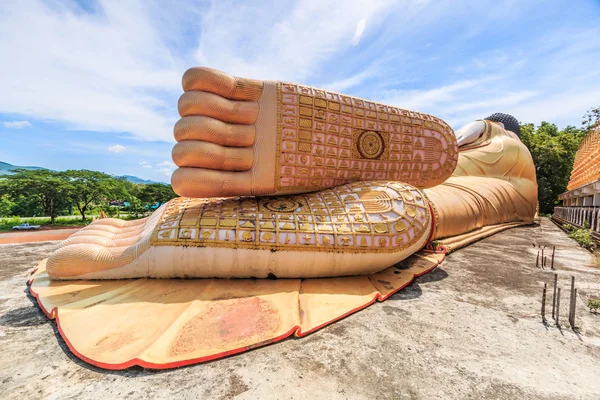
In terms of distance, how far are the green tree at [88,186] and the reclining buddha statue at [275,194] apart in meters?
13.0

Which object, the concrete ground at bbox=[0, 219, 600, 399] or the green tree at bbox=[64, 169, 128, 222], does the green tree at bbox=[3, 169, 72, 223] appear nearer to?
the green tree at bbox=[64, 169, 128, 222]

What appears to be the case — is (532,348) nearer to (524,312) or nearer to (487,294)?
(524,312)

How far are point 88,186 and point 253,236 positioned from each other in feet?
51.5

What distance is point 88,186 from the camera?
50.1 ft

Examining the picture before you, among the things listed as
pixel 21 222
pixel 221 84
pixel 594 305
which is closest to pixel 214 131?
pixel 221 84

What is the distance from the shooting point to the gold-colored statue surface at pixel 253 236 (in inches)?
107

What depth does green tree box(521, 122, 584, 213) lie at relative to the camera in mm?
17344

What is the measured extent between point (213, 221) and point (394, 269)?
9.04 feet

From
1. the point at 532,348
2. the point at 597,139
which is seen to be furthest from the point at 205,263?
the point at 597,139

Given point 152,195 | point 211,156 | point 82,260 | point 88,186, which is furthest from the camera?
point 152,195

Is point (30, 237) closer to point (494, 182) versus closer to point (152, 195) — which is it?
point (152, 195)

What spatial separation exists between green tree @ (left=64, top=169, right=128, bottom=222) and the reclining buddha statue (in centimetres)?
1301

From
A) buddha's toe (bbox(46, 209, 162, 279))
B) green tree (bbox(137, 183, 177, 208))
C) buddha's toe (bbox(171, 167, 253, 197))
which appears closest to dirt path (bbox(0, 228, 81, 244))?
buddha's toe (bbox(46, 209, 162, 279))

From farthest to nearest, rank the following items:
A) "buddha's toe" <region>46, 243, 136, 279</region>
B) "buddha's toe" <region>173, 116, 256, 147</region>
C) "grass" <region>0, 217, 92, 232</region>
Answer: "grass" <region>0, 217, 92, 232</region> < "buddha's toe" <region>173, 116, 256, 147</region> < "buddha's toe" <region>46, 243, 136, 279</region>
